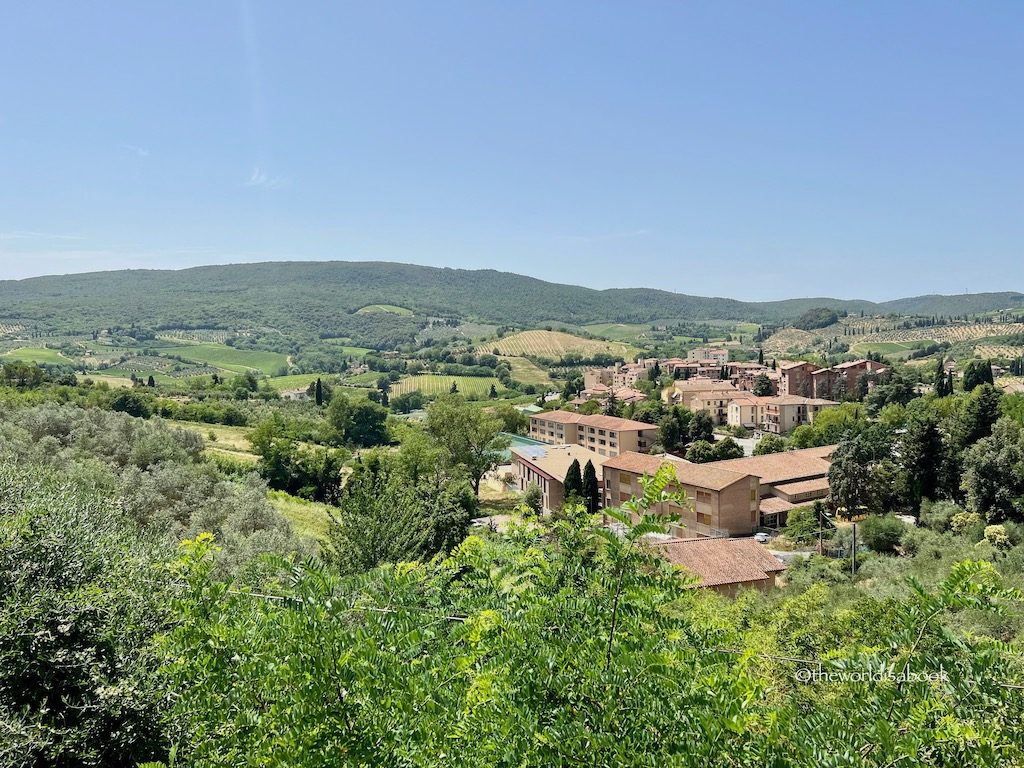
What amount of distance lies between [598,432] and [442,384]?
6437cm

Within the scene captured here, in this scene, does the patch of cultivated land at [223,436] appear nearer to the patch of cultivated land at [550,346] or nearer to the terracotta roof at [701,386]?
the terracotta roof at [701,386]

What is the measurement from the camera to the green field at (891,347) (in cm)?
14862

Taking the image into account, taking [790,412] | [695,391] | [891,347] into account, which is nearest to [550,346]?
[891,347]

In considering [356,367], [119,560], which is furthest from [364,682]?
[356,367]

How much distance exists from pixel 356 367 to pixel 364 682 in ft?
501

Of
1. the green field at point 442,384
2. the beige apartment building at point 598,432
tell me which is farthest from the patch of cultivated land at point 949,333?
the beige apartment building at point 598,432

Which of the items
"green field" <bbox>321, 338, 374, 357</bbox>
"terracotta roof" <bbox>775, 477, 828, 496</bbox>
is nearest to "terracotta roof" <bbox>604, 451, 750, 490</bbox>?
"terracotta roof" <bbox>775, 477, 828, 496</bbox>

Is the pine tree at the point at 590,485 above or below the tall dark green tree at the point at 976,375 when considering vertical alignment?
below

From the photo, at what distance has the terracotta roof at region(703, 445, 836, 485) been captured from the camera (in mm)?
39656

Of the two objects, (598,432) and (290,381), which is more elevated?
(290,381)

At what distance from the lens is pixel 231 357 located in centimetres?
15225

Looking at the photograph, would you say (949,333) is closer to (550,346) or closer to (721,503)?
(550,346)

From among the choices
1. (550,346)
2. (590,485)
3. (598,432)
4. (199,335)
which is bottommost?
(590,485)

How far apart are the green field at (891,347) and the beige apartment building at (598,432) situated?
110m
